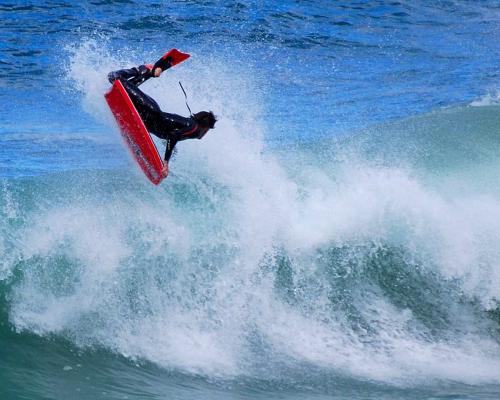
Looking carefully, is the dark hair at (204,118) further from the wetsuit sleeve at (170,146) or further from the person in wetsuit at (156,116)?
the wetsuit sleeve at (170,146)

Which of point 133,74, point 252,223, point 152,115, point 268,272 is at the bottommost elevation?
point 268,272

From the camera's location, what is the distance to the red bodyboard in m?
6.69

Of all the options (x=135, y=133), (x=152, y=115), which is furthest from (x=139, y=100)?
(x=135, y=133)

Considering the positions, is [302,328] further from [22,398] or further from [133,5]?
[133,5]

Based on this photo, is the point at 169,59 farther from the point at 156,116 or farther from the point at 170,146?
the point at 170,146

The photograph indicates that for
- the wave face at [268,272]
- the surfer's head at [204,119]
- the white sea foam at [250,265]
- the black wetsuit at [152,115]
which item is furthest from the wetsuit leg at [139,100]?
the wave face at [268,272]

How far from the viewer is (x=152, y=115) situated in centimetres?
687

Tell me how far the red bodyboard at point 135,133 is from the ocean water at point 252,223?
657mm

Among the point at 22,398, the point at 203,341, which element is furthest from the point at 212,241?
the point at 22,398

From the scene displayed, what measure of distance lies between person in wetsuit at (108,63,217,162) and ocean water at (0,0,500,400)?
99 cm

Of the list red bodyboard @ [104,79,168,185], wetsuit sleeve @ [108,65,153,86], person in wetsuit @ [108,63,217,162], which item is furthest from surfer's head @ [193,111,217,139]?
wetsuit sleeve @ [108,65,153,86]

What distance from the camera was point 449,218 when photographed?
28.8 feet

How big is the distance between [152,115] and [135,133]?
279 millimetres

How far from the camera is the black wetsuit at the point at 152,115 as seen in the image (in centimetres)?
672
